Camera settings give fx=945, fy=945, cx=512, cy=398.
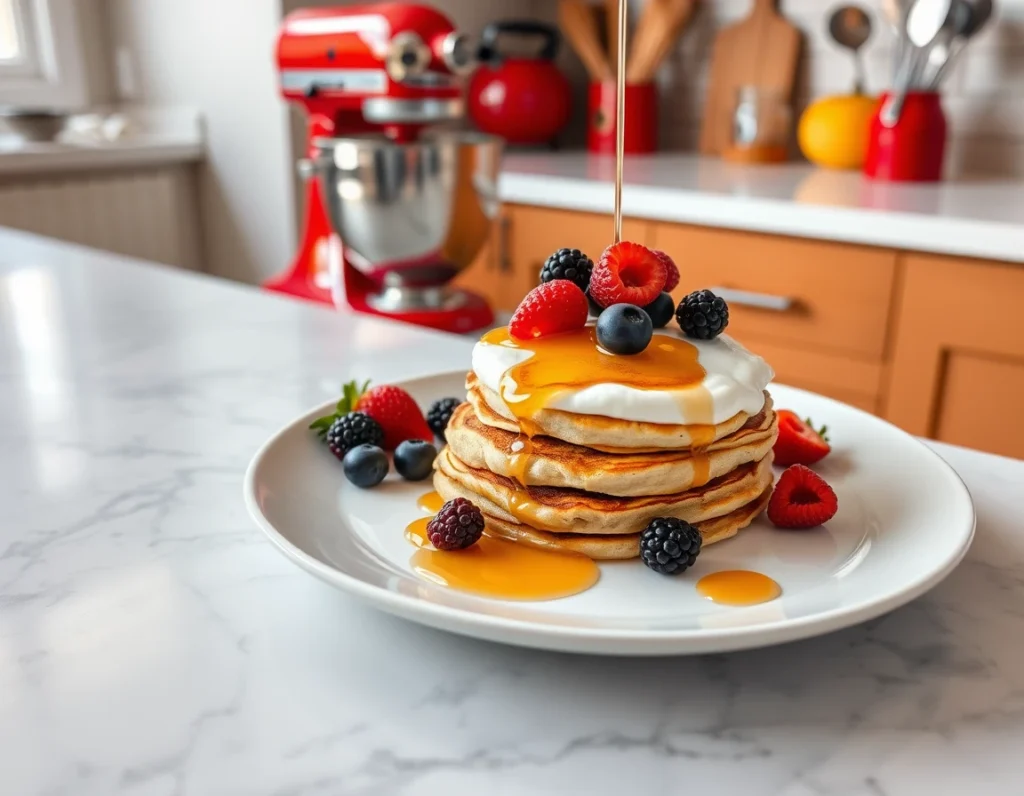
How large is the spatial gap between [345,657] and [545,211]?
1.96 meters

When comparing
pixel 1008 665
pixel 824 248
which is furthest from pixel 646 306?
pixel 824 248

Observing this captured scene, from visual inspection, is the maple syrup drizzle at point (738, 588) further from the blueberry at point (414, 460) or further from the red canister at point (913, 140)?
the red canister at point (913, 140)

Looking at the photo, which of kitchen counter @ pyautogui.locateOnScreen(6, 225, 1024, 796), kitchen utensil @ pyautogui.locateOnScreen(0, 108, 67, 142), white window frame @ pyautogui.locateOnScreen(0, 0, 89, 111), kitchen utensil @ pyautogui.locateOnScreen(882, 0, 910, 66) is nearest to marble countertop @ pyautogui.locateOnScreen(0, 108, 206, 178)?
kitchen utensil @ pyautogui.locateOnScreen(0, 108, 67, 142)

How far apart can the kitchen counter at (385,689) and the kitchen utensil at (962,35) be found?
67.4 inches

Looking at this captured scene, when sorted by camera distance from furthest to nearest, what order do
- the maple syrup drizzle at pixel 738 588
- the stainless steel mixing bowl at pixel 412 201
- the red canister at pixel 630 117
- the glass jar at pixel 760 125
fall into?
the red canister at pixel 630 117
the glass jar at pixel 760 125
the stainless steel mixing bowl at pixel 412 201
the maple syrup drizzle at pixel 738 588

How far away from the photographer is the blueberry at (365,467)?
31.2 inches

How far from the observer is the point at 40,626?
0.62 meters

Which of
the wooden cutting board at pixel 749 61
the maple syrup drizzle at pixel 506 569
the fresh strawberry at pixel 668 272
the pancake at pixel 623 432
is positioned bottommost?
the maple syrup drizzle at pixel 506 569

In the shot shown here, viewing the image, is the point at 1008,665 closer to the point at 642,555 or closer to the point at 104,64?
the point at 642,555

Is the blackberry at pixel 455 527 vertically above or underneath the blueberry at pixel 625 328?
underneath

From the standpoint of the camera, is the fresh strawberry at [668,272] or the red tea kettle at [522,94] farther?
the red tea kettle at [522,94]

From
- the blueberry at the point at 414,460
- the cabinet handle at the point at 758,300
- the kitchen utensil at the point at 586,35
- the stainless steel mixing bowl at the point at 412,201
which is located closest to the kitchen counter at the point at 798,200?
the cabinet handle at the point at 758,300

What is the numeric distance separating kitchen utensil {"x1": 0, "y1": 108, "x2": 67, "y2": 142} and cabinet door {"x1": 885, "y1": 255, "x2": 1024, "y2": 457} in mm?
2522

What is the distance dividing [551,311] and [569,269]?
0.26ft
